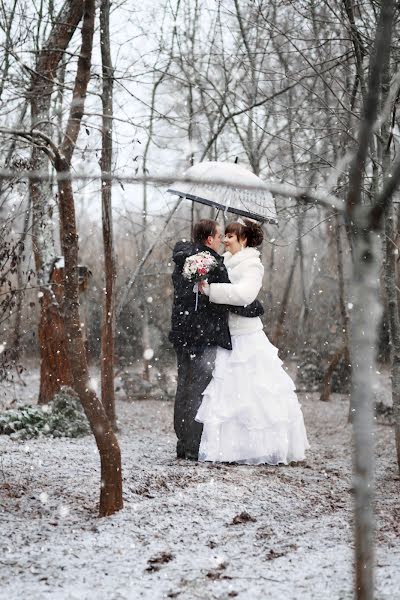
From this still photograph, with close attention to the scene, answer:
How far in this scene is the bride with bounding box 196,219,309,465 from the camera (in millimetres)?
5582

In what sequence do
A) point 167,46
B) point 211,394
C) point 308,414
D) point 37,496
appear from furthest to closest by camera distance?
point 308,414, point 167,46, point 211,394, point 37,496

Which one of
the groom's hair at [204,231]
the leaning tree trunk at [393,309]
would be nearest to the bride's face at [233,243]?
the groom's hair at [204,231]

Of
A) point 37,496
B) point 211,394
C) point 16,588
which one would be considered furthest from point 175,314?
point 16,588

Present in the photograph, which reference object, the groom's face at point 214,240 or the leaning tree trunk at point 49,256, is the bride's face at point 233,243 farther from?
the leaning tree trunk at point 49,256

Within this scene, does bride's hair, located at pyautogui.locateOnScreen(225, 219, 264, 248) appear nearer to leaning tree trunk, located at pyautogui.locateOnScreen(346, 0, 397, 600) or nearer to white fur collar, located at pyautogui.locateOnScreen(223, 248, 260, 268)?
white fur collar, located at pyautogui.locateOnScreen(223, 248, 260, 268)

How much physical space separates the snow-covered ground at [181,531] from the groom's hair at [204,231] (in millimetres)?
1885

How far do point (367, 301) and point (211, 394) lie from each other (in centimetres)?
380

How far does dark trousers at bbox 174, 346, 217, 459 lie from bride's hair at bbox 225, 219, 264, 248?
100cm

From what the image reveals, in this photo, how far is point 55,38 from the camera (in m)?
7.81

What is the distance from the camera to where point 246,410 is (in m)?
5.61

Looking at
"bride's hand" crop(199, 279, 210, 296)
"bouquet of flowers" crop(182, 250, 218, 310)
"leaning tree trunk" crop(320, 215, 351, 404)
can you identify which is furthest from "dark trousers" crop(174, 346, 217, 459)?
"leaning tree trunk" crop(320, 215, 351, 404)

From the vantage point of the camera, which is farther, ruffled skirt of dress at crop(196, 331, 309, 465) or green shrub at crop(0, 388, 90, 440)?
green shrub at crop(0, 388, 90, 440)

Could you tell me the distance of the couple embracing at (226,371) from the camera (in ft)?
18.4

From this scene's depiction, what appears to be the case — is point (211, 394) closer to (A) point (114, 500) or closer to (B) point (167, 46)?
(A) point (114, 500)
